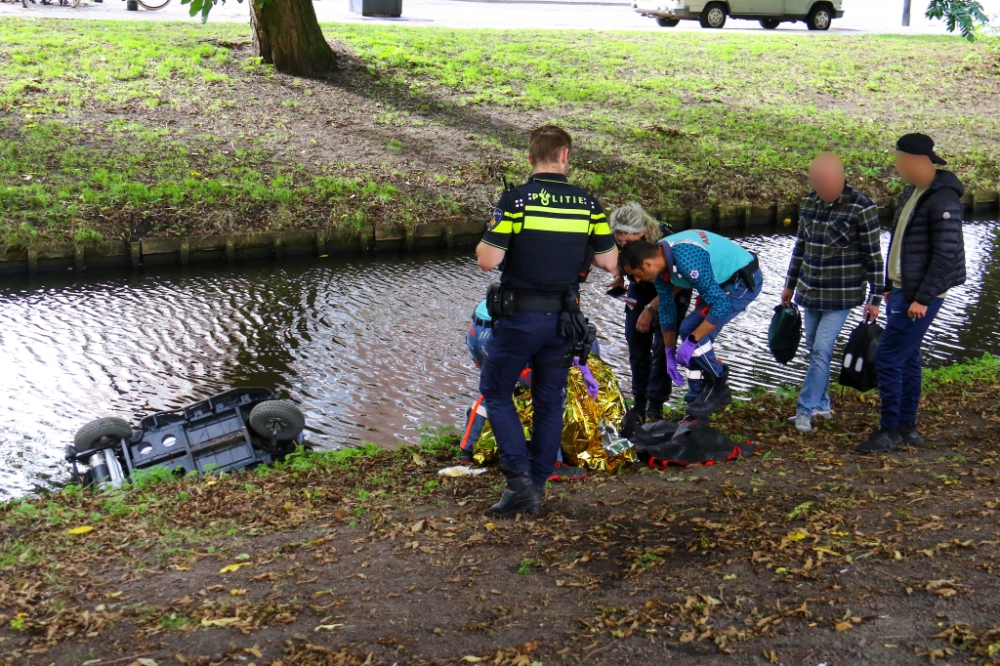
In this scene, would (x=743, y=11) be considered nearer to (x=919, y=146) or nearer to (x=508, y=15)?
(x=508, y=15)

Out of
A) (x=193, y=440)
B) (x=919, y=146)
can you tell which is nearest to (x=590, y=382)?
(x=919, y=146)

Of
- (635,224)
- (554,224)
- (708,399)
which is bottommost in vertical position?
(708,399)

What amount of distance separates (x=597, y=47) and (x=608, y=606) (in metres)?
21.2

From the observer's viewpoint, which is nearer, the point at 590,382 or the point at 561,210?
the point at 561,210

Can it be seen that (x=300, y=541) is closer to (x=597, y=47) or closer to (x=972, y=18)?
(x=972, y=18)

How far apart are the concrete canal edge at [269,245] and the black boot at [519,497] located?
30.8 ft

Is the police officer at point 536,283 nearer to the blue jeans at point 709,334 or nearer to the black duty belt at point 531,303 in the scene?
the black duty belt at point 531,303

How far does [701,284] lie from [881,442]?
1.65 m

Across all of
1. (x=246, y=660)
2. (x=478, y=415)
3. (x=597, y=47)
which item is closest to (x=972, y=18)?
(x=478, y=415)

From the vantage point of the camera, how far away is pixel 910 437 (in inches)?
262

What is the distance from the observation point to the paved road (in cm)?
2412

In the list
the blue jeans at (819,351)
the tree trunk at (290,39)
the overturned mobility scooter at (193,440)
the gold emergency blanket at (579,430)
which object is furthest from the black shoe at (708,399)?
the tree trunk at (290,39)

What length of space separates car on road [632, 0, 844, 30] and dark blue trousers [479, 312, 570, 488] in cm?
2540

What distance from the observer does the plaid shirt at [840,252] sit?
22.0ft
